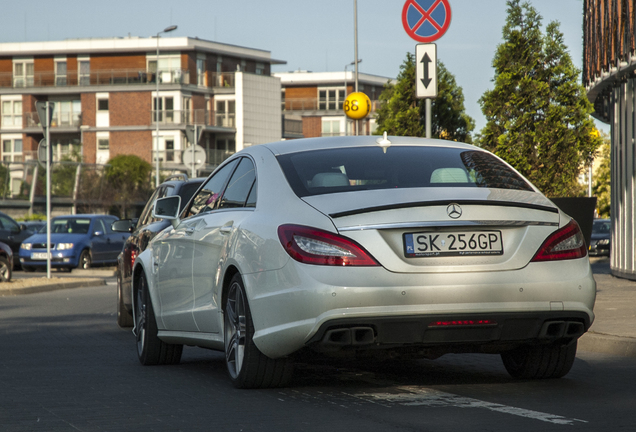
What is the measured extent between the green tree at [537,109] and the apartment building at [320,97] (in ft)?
258

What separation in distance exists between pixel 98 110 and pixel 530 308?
78.7 meters

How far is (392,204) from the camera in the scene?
233 inches

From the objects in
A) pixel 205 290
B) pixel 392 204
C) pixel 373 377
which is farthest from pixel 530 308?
pixel 205 290

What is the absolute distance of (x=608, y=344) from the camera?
8.70 m

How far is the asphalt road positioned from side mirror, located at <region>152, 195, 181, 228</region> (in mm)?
1172

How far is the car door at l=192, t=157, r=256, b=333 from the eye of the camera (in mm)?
6859

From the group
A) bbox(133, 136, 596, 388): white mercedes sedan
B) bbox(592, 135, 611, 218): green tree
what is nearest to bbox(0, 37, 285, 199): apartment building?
bbox(592, 135, 611, 218): green tree

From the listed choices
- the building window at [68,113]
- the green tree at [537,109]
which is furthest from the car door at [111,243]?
the building window at [68,113]

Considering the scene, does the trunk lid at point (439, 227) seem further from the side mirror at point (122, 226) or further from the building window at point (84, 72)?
the building window at point (84, 72)

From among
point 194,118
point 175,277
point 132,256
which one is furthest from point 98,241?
point 194,118

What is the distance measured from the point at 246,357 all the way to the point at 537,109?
19278 mm

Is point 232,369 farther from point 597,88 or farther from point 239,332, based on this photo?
point 597,88

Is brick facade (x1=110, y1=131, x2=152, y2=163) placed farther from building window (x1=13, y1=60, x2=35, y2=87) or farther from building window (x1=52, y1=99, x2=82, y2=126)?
building window (x1=13, y1=60, x2=35, y2=87)

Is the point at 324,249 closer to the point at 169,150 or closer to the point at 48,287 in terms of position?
the point at 48,287
